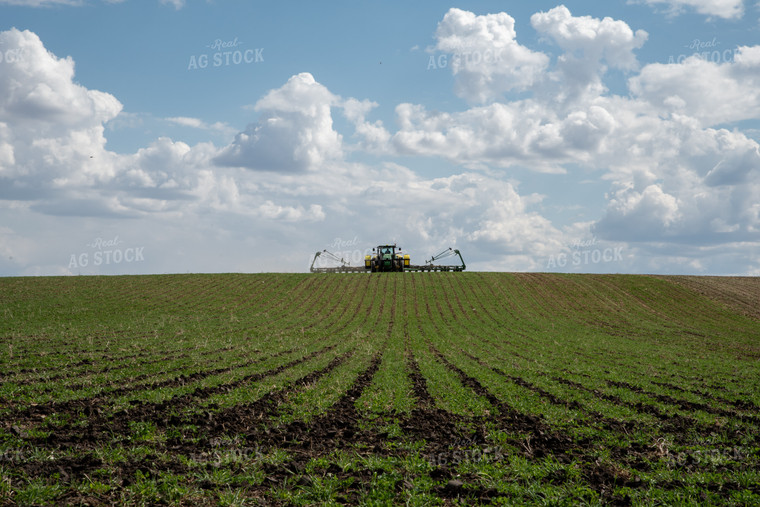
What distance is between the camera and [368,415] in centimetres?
1303

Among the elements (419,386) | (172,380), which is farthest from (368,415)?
(172,380)

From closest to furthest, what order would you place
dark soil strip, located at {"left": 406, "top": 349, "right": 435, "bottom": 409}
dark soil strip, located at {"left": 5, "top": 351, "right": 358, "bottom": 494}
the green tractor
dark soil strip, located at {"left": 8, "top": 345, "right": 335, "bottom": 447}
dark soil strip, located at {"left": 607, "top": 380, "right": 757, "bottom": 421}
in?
dark soil strip, located at {"left": 5, "top": 351, "right": 358, "bottom": 494}, dark soil strip, located at {"left": 8, "top": 345, "right": 335, "bottom": 447}, dark soil strip, located at {"left": 607, "top": 380, "right": 757, "bottom": 421}, dark soil strip, located at {"left": 406, "top": 349, "right": 435, "bottom": 409}, the green tractor

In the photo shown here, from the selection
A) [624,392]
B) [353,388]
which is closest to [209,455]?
[353,388]

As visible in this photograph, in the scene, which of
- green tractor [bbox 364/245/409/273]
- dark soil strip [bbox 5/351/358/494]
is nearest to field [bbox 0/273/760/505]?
dark soil strip [bbox 5/351/358/494]

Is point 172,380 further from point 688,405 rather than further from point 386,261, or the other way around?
point 386,261

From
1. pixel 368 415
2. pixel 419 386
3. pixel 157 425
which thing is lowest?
pixel 419 386

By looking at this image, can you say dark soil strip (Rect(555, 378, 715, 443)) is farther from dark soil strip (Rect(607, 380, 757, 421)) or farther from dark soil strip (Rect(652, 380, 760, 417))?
dark soil strip (Rect(652, 380, 760, 417))

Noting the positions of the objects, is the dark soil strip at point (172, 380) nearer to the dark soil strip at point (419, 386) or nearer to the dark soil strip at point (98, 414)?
the dark soil strip at point (98, 414)

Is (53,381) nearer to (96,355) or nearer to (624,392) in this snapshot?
(96,355)

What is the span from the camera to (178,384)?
16.5 metres

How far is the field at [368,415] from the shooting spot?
26.5ft

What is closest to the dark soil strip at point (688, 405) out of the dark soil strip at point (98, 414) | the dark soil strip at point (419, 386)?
the dark soil strip at point (419, 386)

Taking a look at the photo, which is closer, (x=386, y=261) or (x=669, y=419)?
(x=669, y=419)

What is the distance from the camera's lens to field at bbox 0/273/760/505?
8.08 m
